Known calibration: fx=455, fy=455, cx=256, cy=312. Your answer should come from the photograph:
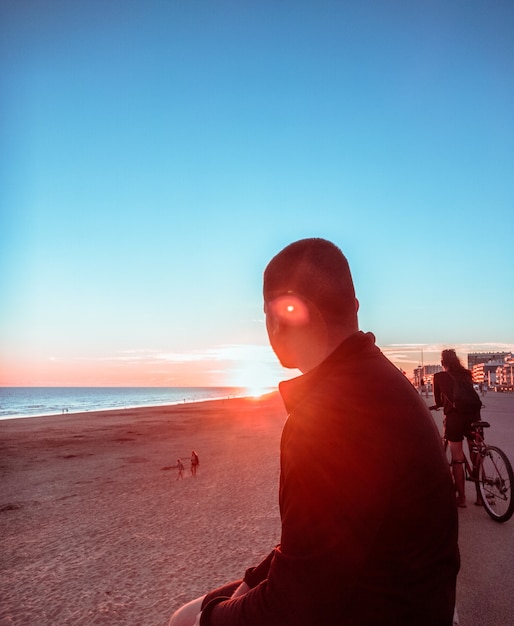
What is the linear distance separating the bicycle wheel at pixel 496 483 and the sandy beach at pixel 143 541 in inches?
6.6

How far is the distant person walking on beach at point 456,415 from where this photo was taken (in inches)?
232

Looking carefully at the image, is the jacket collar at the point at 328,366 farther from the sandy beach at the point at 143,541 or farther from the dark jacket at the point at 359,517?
the sandy beach at the point at 143,541

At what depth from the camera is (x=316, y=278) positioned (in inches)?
61.3

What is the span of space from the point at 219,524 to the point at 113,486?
121 inches

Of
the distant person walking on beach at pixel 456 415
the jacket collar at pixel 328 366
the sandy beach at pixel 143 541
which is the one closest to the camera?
the jacket collar at pixel 328 366

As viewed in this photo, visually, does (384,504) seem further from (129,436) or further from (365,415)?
(129,436)

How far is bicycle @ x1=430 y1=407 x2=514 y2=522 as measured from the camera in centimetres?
524

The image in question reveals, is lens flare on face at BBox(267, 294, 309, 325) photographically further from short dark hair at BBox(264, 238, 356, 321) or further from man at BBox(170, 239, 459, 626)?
man at BBox(170, 239, 459, 626)

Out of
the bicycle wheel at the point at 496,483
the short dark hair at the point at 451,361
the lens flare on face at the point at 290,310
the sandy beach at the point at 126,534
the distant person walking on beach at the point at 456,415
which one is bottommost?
the sandy beach at the point at 126,534

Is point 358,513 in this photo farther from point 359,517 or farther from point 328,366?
point 328,366

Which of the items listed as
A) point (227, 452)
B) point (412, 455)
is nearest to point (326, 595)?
point (412, 455)

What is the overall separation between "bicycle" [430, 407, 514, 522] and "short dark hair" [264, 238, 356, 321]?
427 centimetres

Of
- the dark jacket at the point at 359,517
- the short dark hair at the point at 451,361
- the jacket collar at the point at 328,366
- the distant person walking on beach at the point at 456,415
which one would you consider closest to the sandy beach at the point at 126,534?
the distant person walking on beach at the point at 456,415

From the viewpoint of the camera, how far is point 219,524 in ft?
17.6
